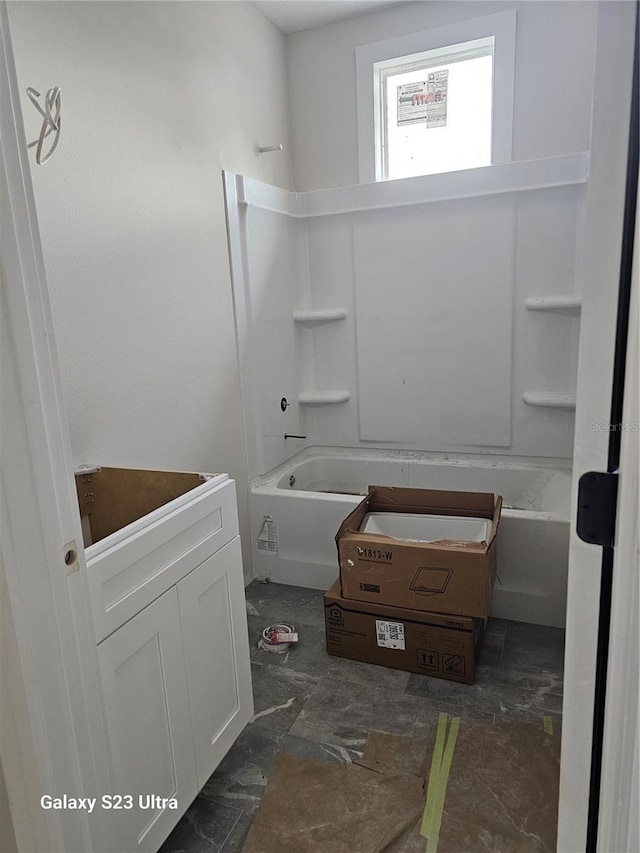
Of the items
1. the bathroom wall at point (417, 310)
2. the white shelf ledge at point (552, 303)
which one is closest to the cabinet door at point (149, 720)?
the bathroom wall at point (417, 310)

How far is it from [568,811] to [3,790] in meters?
0.81

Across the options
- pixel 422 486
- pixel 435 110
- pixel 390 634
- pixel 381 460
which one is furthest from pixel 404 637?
pixel 435 110

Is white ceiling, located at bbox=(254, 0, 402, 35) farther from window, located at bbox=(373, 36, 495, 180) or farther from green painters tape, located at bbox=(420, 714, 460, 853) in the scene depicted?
green painters tape, located at bbox=(420, 714, 460, 853)

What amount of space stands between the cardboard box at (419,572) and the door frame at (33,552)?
123 cm

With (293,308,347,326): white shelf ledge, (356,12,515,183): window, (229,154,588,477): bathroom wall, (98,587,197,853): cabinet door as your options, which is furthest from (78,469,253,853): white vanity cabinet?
(356,12,515,183): window

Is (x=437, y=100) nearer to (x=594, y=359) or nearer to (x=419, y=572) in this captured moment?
(x=419, y=572)

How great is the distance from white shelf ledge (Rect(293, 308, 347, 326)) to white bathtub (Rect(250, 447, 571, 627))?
79 cm

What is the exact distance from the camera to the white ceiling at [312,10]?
2703 millimetres

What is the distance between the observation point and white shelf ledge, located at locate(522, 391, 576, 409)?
274 cm

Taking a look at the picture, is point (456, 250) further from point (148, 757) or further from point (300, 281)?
point (148, 757)

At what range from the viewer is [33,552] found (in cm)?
79

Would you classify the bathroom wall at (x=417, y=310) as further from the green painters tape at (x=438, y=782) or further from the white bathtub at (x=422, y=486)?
the green painters tape at (x=438, y=782)

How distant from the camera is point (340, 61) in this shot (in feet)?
9.69

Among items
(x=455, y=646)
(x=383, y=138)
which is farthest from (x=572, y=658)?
(x=383, y=138)
